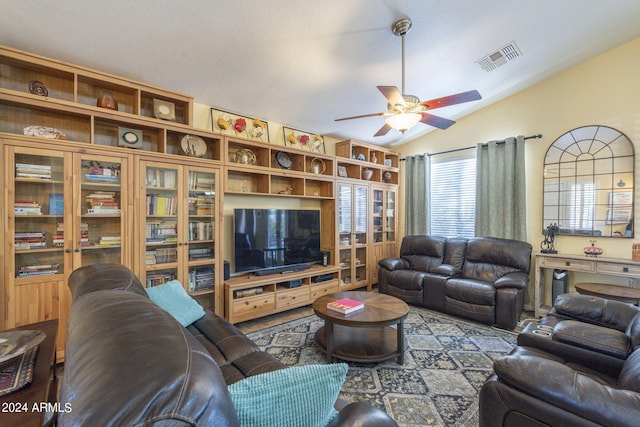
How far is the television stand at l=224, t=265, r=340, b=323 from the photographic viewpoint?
10.4 ft

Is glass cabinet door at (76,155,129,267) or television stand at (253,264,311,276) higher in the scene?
glass cabinet door at (76,155,129,267)

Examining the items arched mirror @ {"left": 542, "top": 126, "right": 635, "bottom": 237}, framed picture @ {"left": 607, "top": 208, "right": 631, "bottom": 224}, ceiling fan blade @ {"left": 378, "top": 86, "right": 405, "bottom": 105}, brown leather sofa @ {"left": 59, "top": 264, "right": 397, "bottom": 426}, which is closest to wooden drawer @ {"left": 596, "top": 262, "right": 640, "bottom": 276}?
arched mirror @ {"left": 542, "top": 126, "right": 635, "bottom": 237}

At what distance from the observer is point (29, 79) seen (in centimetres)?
234

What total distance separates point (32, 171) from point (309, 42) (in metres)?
2.53

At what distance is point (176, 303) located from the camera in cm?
212

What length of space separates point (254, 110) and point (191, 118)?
A: 842mm

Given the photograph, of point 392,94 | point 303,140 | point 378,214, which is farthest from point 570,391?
point 378,214

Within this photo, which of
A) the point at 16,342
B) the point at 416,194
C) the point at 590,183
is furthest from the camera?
the point at 416,194

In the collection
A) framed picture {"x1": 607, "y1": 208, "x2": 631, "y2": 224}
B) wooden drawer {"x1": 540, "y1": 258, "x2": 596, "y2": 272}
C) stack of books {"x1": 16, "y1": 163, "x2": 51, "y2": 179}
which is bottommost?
wooden drawer {"x1": 540, "y1": 258, "x2": 596, "y2": 272}

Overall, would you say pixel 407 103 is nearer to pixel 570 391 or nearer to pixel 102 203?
pixel 570 391

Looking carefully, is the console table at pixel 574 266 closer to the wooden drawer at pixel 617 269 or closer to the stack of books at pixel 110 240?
the wooden drawer at pixel 617 269

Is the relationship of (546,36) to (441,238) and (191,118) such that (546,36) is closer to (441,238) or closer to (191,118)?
(441,238)

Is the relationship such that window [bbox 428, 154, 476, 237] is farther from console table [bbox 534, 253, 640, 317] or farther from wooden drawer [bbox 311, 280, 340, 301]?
wooden drawer [bbox 311, 280, 340, 301]

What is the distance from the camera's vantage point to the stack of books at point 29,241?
2186 millimetres
